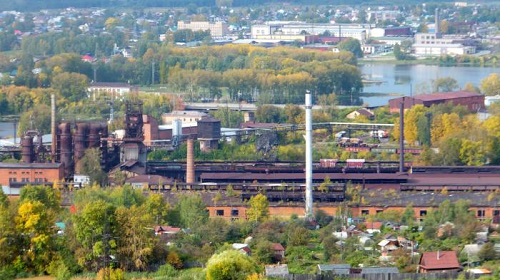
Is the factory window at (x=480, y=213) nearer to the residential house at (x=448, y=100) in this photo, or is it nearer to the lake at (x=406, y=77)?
the residential house at (x=448, y=100)

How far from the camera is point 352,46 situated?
2123cm

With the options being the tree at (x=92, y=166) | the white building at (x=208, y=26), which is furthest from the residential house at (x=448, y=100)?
the white building at (x=208, y=26)

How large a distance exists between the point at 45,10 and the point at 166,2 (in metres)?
4.27

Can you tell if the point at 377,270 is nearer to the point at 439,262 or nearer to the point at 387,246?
the point at 439,262

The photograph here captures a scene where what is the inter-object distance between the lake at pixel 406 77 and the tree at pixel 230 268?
9.31 meters

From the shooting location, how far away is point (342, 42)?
21703 millimetres

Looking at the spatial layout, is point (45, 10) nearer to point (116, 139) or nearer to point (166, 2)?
point (166, 2)

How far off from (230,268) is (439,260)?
1.09 m

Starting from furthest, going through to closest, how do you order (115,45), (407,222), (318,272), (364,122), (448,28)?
(448,28)
(115,45)
(364,122)
(407,222)
(318,272)

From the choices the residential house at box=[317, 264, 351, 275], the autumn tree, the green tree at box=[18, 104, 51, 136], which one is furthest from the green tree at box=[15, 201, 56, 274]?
the green tree at box=[18, 104, 51, 136]

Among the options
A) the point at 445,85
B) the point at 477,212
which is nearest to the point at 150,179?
the point at 477,212

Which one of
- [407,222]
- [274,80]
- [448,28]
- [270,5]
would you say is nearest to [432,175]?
[407,222]

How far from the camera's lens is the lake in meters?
15.9

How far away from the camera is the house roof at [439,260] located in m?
5.99
